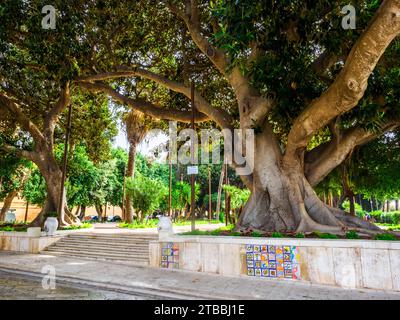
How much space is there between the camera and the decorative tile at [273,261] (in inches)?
304

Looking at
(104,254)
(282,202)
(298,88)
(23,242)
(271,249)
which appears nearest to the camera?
(271,249)

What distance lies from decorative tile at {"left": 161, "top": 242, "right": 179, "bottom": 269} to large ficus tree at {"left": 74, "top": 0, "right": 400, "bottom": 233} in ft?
7.72

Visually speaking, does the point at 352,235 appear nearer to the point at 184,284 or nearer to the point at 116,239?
the point at 184,284

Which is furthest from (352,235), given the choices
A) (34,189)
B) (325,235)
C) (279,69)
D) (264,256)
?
(34,189)

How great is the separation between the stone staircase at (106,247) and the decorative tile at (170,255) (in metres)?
0.89

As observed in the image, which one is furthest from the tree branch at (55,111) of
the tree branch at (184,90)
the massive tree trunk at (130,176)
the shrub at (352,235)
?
the shrub at (352,235)

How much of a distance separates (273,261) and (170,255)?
10.8 feet

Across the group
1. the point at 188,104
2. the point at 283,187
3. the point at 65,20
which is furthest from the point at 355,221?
the point at 65,20

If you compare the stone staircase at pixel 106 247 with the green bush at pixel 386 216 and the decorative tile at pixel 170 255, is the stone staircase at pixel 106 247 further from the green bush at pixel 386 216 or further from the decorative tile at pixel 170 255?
the green bush at pixel 386 216

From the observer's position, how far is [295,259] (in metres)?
7.73

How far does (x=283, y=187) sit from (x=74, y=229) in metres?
11.0

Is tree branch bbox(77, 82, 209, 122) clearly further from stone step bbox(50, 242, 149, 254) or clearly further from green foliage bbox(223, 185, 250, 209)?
green foliage bbox(223, 185, 250, 209)

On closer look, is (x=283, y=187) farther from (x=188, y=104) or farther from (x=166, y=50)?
(x=166, y=50)

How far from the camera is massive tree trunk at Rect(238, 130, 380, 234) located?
30.9 ft
